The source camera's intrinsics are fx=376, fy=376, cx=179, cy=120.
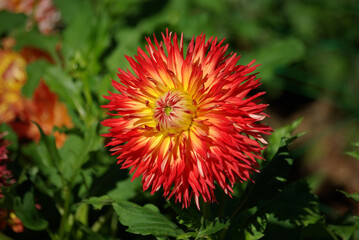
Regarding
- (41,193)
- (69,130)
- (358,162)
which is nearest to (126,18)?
(69,130)

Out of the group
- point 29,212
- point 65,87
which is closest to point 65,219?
point 29,212

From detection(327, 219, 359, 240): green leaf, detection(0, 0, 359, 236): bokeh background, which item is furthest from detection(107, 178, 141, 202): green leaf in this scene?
detection(327, 219, 359, 240): green leaf

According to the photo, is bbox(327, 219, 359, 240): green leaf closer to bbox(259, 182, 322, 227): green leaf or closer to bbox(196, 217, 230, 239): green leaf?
bbox(259, 182, 322, 227): green leaf

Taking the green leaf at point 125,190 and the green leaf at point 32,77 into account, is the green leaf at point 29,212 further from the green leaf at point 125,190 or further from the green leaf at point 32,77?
the green leaf at point 32,77

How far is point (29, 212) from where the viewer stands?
42.2 inches

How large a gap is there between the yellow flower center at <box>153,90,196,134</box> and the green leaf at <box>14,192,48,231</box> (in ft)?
1.51

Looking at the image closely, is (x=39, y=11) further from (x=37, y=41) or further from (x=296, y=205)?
(x=296, y=205)

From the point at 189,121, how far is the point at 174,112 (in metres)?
0.05

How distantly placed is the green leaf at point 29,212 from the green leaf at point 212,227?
0.50m

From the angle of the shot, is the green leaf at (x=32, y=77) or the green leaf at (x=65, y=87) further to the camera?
the green leaf at (x=32, y=77)

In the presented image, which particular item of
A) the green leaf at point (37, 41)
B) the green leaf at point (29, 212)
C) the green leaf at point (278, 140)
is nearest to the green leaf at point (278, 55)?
the green leaf at point (278, 140)

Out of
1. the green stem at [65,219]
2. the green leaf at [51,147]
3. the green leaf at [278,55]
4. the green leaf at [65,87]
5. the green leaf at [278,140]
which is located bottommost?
the green stem at [65,219]

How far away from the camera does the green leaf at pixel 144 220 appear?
0.89m

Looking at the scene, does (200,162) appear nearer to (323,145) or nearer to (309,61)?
(323,145)
